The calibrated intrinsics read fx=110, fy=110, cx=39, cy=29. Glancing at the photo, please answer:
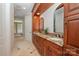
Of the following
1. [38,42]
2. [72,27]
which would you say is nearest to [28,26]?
[38,42]

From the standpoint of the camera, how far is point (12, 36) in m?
1.48

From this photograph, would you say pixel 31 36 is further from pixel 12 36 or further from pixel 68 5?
pixel 68 5

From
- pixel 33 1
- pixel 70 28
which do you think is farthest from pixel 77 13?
pixel 33 1

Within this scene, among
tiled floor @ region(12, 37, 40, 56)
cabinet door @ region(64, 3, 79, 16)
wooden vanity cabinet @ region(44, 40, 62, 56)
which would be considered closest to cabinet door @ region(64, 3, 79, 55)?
cabinet door @ region(64, 3, 79, 16)

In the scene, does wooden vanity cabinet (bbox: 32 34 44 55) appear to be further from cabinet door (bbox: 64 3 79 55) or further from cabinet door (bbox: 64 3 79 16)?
cabinet door (bbox: 64 3 79 16)

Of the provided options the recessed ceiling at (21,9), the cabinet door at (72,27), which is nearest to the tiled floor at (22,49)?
the recessed ceiling at (21,9)

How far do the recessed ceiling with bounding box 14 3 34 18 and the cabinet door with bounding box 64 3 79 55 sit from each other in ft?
1.72

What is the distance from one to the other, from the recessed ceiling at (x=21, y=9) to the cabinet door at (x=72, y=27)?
0.52 metres

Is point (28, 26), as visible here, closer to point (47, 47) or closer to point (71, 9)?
point (47, 47)

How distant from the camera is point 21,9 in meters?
1.51

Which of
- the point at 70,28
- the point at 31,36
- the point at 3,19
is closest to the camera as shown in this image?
the point at 70,28

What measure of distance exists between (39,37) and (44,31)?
0.45 ft

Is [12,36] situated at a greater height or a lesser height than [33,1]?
lesser

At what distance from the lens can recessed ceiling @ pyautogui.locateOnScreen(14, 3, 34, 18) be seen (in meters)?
1.46
